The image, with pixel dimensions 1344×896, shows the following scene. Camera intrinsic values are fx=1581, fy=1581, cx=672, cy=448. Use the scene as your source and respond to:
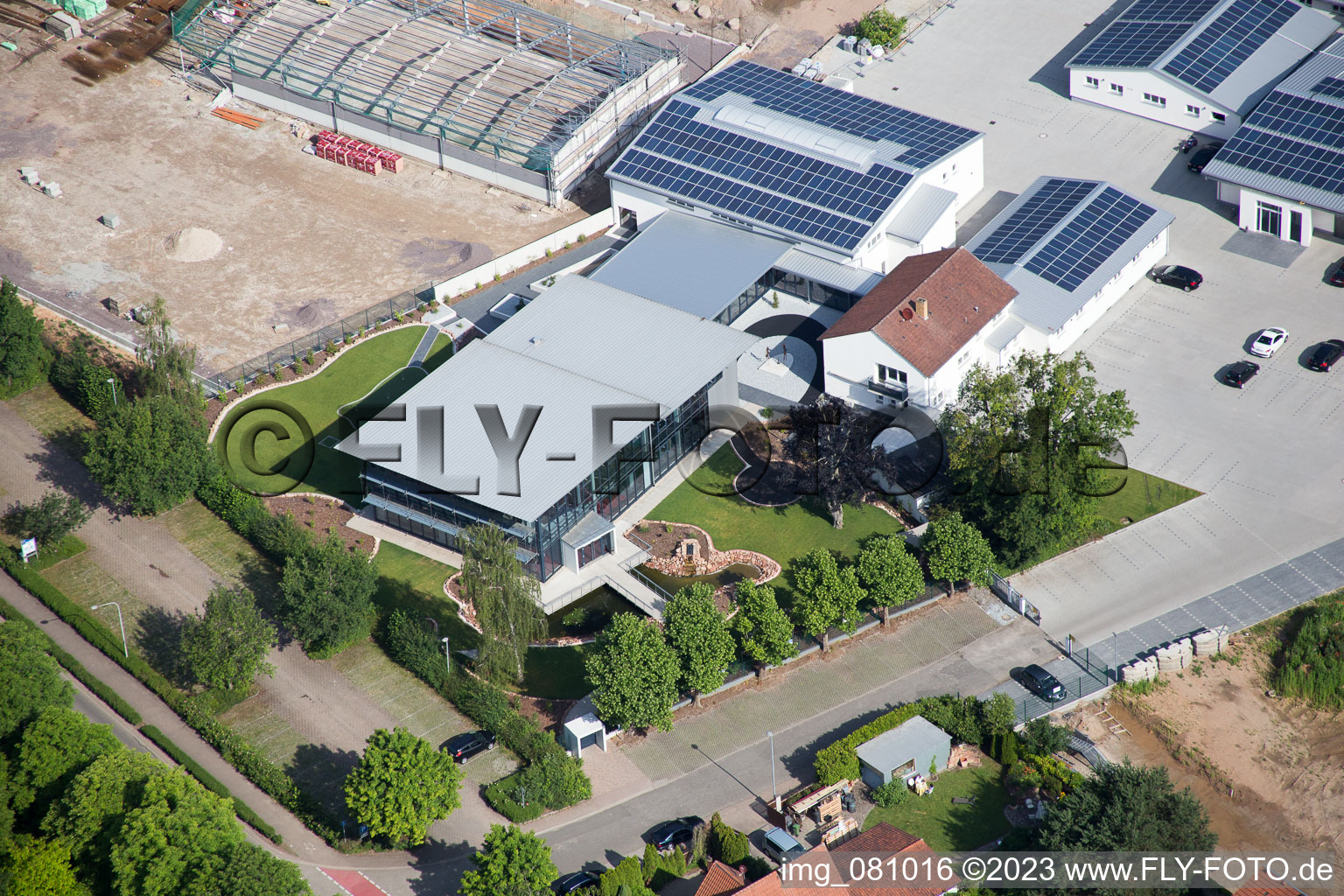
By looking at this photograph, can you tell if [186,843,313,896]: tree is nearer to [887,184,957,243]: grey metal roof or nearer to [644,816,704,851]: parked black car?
[644,816,704,851]: parked black car

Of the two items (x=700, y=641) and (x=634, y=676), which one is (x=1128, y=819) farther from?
(x=634, y=676)

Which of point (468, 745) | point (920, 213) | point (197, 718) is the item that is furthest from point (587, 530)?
point (920, 213)

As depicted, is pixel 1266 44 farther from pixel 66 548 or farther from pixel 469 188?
pixel 66 548

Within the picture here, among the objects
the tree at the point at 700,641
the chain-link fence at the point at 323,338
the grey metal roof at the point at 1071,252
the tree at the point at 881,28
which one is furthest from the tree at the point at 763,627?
the tree at the point at 881,28

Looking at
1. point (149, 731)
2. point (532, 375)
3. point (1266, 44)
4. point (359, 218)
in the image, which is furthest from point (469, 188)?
point (1266, 44)

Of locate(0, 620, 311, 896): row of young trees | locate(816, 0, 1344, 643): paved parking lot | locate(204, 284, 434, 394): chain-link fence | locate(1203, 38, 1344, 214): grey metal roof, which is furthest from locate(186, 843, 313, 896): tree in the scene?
locate(1203, 38, 1344, 214): grey metal roof
